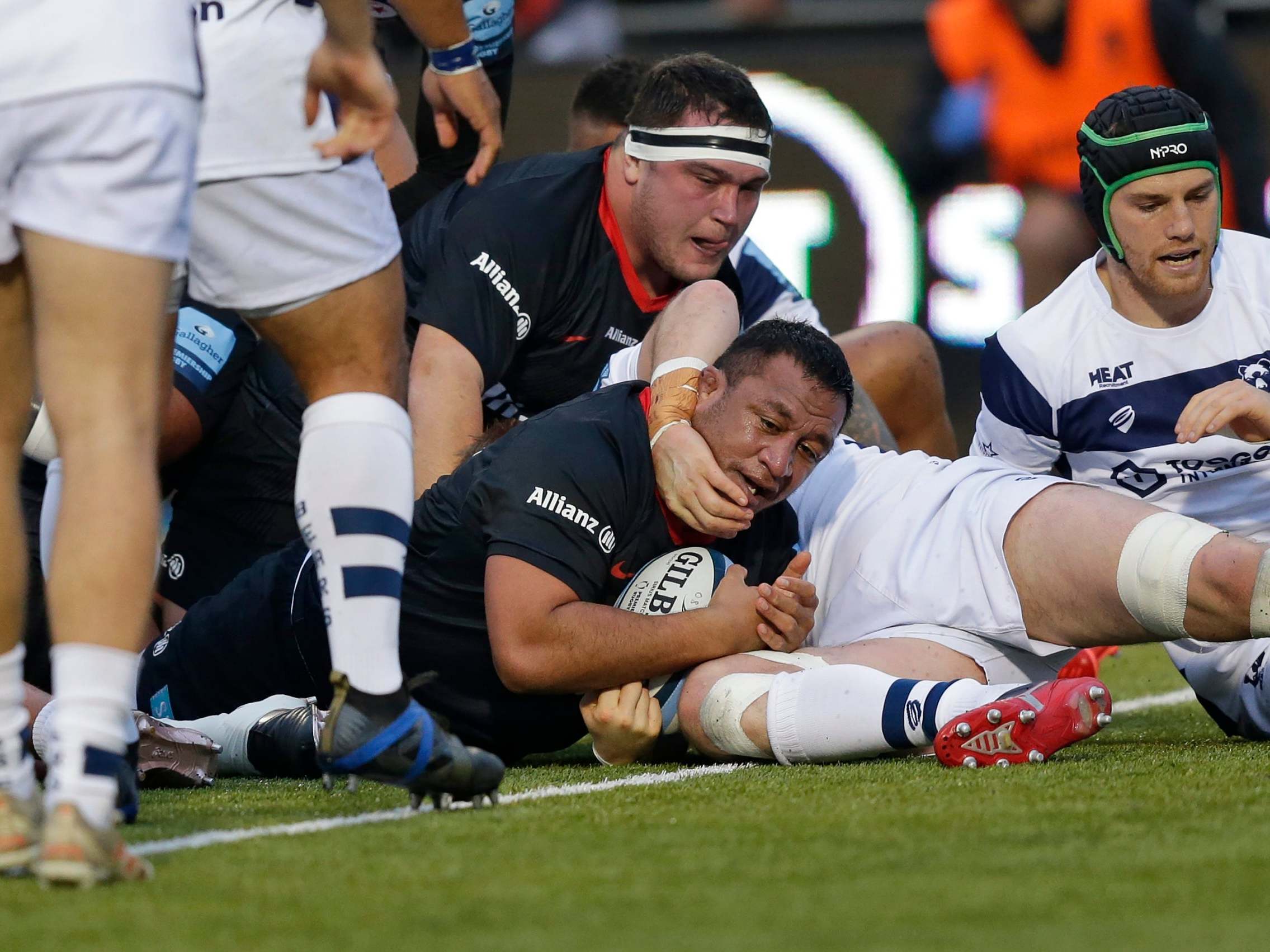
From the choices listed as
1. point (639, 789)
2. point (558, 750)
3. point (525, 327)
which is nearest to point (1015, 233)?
point (525, 327)

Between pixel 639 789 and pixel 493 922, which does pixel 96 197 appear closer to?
pixel 493 922

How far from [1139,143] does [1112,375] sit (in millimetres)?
552

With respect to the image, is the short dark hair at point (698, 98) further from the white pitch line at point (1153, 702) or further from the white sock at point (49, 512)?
the white sock at point (49, 512)

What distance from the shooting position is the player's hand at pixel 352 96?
2705 millimetres

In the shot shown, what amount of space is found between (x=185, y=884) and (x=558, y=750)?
2036mm

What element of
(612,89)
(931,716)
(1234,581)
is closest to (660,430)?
(931,716)

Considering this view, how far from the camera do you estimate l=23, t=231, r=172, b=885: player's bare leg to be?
228 centimetres

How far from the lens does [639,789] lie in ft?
11.0

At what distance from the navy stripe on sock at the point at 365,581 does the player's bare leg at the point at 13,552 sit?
47 cm

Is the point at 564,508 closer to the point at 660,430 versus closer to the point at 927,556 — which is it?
the point at 660,430

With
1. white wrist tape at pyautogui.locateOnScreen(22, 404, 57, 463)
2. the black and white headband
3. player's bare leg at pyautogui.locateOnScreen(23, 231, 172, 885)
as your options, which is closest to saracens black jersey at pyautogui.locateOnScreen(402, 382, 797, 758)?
white wrist tape at pyautogui.locateOnScreen(22, 404, 57, 463)

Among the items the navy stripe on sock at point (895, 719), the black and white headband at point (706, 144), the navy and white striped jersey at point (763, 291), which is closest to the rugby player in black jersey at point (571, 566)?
the navy stripe on sock at point (895, 719)

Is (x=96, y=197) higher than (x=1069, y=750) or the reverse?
higher

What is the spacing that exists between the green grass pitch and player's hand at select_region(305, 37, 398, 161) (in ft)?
3.43
